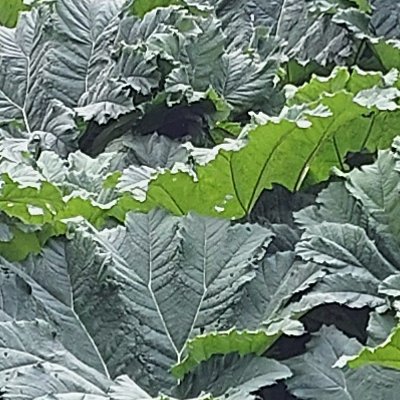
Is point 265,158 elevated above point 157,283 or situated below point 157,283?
above

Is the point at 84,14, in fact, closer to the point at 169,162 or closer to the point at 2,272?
the point at 169,162

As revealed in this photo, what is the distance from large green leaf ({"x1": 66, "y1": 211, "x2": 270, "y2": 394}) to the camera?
117 cm

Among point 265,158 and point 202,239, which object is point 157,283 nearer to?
point 202,239

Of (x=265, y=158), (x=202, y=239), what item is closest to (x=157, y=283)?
(x=202, y=239)

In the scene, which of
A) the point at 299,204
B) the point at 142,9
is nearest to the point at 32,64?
the point at 142,9

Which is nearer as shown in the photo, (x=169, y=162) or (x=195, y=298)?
(x=195, y=298)

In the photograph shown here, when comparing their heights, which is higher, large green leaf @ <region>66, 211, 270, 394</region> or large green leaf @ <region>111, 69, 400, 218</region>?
large green leaf @ <region>111, 69, 400, 218</region>

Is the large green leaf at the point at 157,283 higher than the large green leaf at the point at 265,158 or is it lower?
lower

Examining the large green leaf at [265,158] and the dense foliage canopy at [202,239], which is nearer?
→ the dense foliage canopy at [202,239]

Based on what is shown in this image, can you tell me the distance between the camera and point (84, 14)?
5.52ft

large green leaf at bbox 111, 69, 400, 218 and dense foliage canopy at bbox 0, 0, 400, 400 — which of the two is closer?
dense foliage canopy at bbox 0, 0, 400, 400

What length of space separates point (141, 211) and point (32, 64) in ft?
1.71

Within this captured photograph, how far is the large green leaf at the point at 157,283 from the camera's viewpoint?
3.85 ft

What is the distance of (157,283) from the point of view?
120 cm
